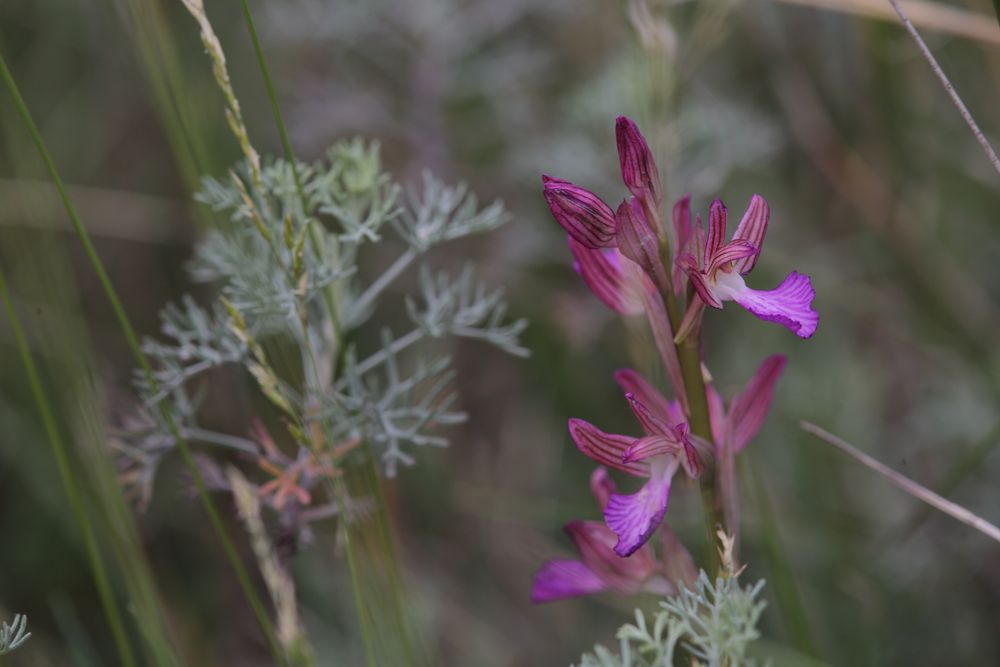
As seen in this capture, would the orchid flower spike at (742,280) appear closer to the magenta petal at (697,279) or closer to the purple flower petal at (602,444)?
the magenta petal at (697,279)

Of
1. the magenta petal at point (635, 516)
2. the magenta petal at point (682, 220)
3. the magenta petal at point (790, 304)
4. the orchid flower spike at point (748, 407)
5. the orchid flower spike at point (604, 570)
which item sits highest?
the magenta petal at point (682, 220)

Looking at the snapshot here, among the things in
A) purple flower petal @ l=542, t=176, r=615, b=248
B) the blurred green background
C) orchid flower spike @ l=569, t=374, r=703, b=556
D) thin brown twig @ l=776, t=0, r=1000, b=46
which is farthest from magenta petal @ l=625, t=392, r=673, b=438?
thin brown twig @ l=776, t=0, r=1000, b=46

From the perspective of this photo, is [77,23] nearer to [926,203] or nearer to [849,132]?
[849,132]

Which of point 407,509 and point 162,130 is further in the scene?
point 162,130

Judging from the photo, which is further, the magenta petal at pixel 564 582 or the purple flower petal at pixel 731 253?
the magenta petal at pixel 564 582

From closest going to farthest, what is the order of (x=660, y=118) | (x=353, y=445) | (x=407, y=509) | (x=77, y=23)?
(x=353, y=445), (x=660, y=118), (x=407, y=509), (x=77, y=23)

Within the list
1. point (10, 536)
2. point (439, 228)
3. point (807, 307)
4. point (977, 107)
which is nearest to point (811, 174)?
point (977, 107)

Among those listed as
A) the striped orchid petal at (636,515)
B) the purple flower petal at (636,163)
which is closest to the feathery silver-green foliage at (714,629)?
the striped orchid petal at (636,515)

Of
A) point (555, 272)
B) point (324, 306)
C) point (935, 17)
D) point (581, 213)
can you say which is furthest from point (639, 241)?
point (555, 272)
